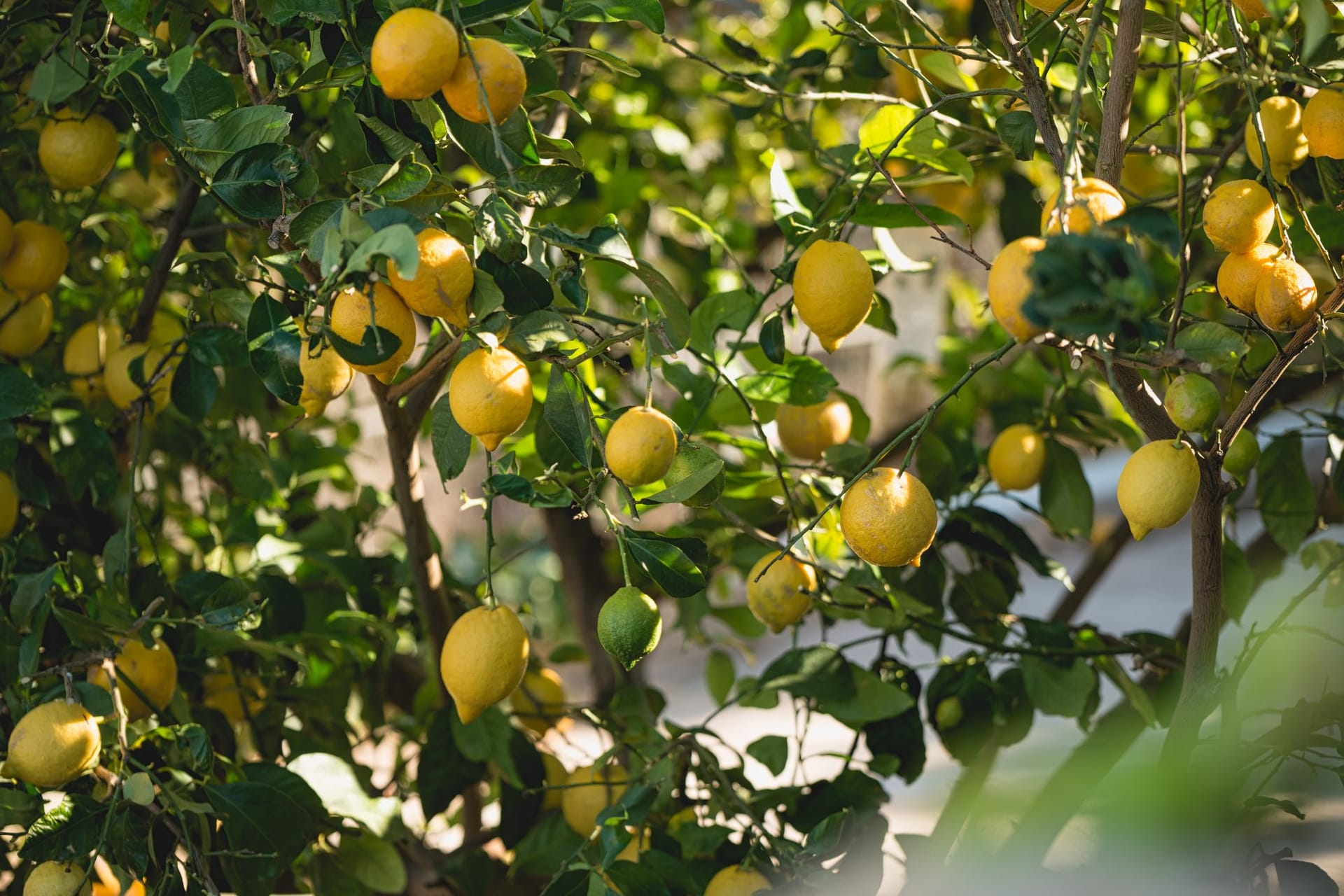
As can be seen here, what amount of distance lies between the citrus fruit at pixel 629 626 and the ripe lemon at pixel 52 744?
31 cm

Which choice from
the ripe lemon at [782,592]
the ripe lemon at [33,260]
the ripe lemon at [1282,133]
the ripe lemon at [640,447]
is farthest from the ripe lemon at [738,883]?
the ripe lemon at [33,260]

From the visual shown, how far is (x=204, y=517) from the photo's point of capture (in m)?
1.09

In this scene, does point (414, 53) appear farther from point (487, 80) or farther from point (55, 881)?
point (55, 881)

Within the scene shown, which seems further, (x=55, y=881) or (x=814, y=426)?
(x=814, y=426)

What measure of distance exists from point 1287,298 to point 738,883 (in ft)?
1.47

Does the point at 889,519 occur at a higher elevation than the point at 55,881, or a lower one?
higher

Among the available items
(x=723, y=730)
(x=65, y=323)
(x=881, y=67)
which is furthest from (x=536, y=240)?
(x=723, y=730)

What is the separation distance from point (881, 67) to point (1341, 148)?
49cm

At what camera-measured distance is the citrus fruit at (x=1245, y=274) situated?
52 cm

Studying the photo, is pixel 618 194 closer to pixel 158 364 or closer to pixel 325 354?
pixel 158 364

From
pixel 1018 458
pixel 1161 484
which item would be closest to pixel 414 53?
pixel 1161 484

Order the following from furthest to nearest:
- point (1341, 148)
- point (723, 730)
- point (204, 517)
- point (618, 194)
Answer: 1. point (723, 730)
2. point (618, 194)
3. point (204, 517)
4. point (1341, 148)

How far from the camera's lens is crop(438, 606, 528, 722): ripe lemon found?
594mm

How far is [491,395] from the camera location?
1.63 ft
